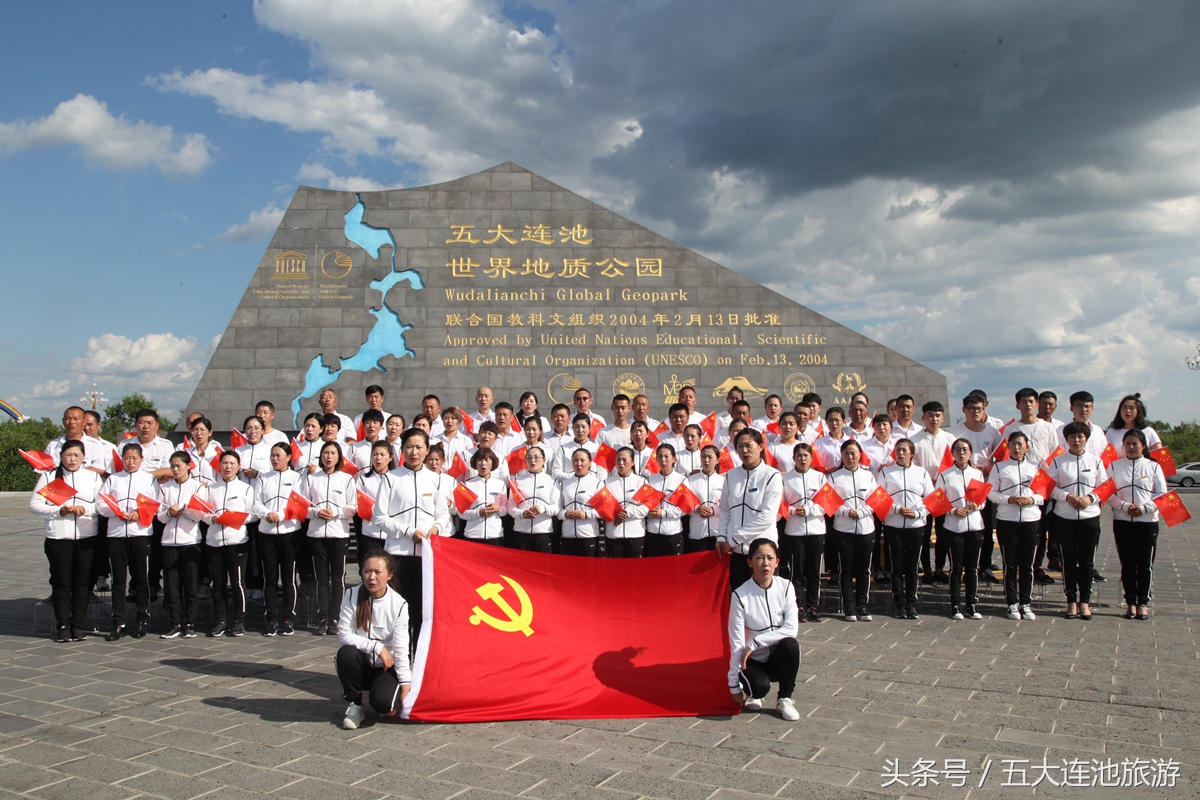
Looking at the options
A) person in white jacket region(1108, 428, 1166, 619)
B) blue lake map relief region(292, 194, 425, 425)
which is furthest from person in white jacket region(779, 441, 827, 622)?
blue lake map relief region(292, 194, 425, 425)

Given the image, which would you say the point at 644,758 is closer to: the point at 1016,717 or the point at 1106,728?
the point at 1016,717

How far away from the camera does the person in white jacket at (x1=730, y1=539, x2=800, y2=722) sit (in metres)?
4.03

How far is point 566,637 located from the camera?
4.36 metres

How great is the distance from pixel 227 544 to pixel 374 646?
2.76 meters

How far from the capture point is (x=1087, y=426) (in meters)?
6.79

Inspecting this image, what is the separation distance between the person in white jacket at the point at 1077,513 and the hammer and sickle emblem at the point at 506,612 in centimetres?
447

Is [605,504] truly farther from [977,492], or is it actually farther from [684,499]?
[977,492]

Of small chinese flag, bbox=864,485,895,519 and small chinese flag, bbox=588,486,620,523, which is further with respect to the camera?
small chinese flag, bbox=864,485,895,519

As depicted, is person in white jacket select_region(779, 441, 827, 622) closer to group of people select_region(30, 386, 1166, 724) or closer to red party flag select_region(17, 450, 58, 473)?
group of people select_region(30, 386, 1166, 724)

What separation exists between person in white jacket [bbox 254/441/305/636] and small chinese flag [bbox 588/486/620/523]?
7.32 ft

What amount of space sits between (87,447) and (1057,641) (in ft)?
23.9

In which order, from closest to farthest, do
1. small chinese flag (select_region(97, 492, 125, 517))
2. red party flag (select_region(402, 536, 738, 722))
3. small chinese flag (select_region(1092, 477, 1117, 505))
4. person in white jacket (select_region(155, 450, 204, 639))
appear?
1. red party flag (select_region(402, 536, 738, 722))
2. small chinese flag (select_region(97, 492, 125, 517))
3. person in white jacket (select_region(155, 450, 204, 639))
4. small chinese flag (select_region(1092, 477, 1117, 505))

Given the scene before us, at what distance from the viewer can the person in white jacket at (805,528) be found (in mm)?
6387

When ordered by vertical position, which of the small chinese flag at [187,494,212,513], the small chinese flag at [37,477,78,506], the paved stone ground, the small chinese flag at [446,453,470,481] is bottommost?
the paved stone ground
